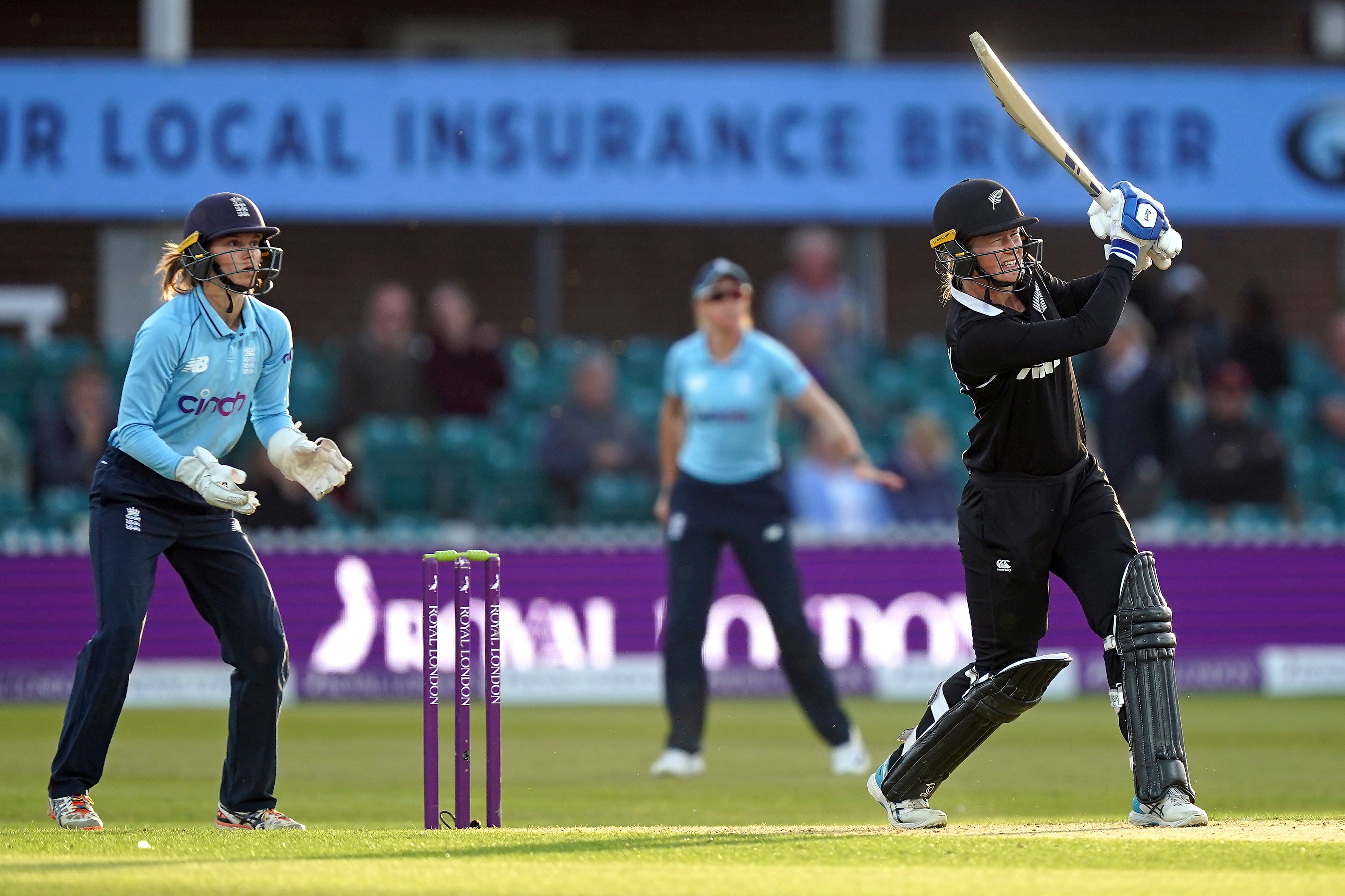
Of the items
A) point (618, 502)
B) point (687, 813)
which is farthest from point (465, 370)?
point (687, 813)

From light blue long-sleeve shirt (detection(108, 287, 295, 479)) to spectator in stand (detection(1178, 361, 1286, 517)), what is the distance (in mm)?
8873

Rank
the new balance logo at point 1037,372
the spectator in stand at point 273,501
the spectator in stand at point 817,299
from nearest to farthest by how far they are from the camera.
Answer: the new balance logo at point 1037,372 < the spectator in stand at point 273,501 < the spectator in stand at point 817,299

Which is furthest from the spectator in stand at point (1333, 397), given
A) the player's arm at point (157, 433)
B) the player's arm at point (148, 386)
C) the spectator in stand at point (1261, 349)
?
the player's arm at point (148, 386)

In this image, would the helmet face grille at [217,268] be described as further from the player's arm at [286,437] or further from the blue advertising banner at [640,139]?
the blue advertising banner at [640,139]

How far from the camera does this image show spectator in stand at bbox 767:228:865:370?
14.7 metres

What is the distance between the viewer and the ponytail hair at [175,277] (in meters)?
6.20

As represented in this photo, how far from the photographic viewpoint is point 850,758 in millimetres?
8602

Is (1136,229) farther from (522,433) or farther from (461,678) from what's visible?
(522,433)

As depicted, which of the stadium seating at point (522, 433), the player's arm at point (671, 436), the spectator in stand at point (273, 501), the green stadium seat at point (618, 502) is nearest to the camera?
the player's arm at point (671, 436)

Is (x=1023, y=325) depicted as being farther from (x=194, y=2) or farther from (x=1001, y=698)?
(x=194, y=2)

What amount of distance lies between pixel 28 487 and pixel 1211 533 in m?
8.29

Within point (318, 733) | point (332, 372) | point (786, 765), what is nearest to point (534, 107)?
point (332, 372)

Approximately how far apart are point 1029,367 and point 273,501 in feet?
25.3

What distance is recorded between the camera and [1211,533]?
12.9 m
